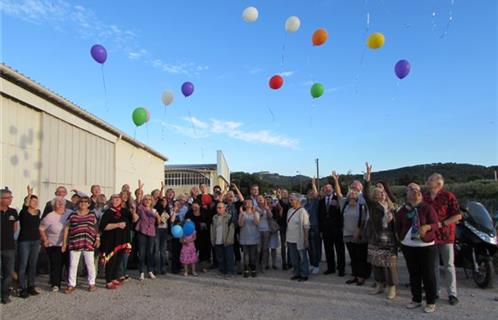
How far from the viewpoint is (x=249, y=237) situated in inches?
298

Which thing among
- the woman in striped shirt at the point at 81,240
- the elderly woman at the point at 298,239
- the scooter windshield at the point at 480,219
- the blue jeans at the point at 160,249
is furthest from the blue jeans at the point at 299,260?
the woman in striped shirt at the point at 81,240

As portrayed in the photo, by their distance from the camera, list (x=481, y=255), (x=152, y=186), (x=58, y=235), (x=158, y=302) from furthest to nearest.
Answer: (x=152, y=186) < (x=58, y=235) < (x=481, y=255) < (x=158, y=302)

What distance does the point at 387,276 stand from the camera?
578 cm

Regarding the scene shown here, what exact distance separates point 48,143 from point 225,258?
556 cm

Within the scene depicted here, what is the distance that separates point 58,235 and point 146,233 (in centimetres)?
147

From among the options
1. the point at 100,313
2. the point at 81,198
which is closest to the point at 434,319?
the point at 100,313

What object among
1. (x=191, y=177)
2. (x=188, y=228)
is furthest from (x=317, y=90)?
(x=191, y=177)

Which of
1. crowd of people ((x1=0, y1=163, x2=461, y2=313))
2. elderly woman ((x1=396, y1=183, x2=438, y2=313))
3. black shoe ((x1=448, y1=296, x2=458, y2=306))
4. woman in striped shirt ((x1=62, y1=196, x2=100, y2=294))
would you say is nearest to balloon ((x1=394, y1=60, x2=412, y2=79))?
crowd of people ((x1=0, y1=163, x2=461, y2=313))

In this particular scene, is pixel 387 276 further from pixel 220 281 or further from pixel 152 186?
pixel 152 186

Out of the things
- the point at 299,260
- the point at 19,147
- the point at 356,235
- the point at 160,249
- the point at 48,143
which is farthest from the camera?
the point at 48,143

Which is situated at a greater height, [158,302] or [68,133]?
[68,133]

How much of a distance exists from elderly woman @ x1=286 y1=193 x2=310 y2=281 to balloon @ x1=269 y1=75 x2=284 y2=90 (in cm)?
392

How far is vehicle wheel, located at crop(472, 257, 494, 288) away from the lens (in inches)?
232

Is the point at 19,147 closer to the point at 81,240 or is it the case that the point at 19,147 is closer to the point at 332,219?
the point at 81,240
